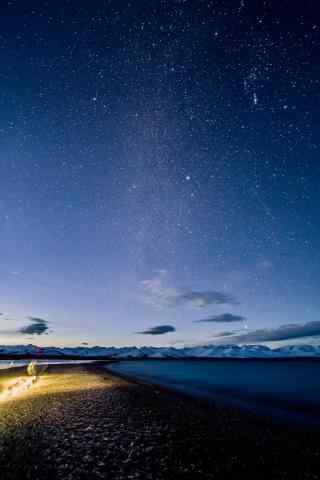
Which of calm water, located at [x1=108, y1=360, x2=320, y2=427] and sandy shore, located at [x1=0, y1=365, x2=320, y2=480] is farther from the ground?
sandy shore, located at [x1=0, y1=365, x2=320, y2=480]

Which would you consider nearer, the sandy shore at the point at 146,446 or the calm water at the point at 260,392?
the sandy shore at the point at 146,446

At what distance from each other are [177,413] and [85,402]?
7059 millimetres

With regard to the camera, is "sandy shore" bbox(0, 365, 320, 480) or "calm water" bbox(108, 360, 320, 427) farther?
"calm water" bbox(108, 360, 320, 427)

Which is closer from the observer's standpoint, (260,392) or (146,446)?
(146,446)

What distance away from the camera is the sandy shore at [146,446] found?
853 centimetres

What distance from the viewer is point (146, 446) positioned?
1071 centimetres

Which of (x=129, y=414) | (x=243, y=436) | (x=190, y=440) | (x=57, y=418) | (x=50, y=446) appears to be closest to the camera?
(x=50, y=446)

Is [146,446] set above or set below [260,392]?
above

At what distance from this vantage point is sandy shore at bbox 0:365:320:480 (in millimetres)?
8531

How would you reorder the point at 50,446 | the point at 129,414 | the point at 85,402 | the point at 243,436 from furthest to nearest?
the point at 85,402 < the point at 129,414 < the point at 243,436 < the point at 50,446

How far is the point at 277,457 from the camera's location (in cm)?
1039

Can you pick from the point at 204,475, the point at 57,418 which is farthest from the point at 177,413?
the point at 204,475

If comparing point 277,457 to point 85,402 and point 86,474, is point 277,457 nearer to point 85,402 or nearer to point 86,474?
point 86,474

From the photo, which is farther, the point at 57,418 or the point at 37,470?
the point at 57,418
